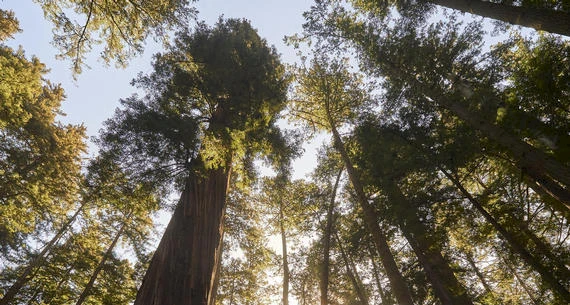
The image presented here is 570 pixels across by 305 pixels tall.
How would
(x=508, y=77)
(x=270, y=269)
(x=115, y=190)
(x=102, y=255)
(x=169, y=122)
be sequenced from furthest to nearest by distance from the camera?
(x=270, y=269), (x=102, y=255), (x=508, y=77), (x=115, y=190), (x=169, y=122)

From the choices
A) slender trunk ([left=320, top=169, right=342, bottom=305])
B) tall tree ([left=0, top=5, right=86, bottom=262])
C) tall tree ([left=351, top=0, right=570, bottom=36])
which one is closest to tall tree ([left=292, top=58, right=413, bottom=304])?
slender trunk ([left=320, top=169, right=342, bottom=305])

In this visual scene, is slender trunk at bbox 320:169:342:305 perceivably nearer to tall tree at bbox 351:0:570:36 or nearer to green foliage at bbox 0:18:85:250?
tall tree at bbox 351:0:570:36

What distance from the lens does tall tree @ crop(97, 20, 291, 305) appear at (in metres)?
4.21

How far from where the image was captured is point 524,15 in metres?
5.25

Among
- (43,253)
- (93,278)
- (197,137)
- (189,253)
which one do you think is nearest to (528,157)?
(189,253)

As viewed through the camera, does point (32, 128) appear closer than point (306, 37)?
No

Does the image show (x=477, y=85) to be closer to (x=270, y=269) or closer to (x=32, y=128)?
(x=270, y=269)

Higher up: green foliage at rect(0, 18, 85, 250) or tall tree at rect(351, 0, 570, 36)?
green foliage at rect(0, 18, 85, 250)

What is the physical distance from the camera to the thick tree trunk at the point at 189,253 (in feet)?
12.5

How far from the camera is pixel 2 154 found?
10.9m

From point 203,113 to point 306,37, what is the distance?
6149 millimetres

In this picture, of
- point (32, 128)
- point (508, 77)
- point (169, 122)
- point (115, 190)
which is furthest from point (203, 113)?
point (32, 128)

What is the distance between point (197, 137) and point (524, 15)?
25.7 feet

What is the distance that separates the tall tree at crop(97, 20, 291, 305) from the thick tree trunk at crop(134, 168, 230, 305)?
0.05 feet
